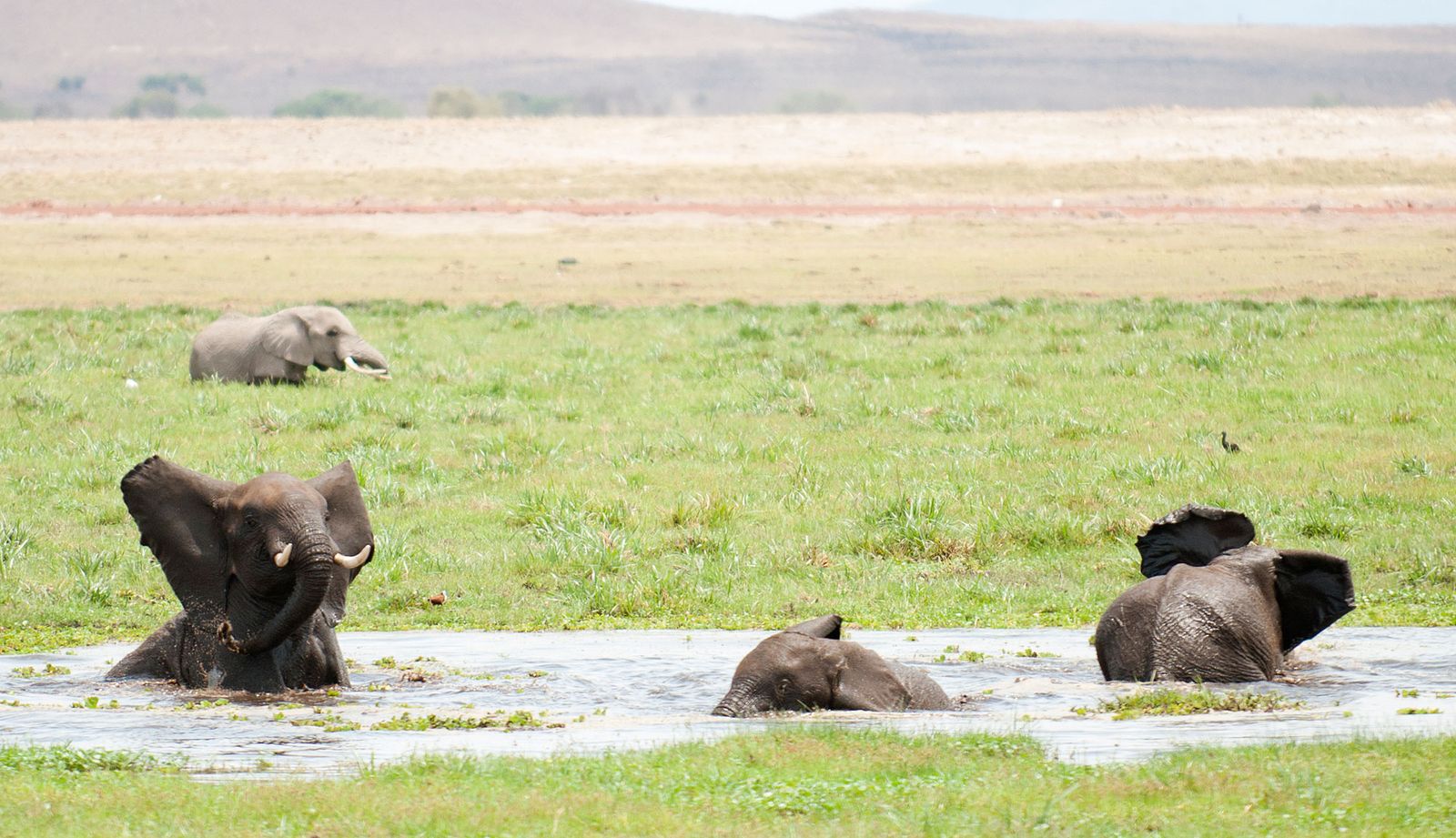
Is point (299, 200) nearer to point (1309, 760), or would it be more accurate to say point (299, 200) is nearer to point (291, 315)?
point (291, 315)

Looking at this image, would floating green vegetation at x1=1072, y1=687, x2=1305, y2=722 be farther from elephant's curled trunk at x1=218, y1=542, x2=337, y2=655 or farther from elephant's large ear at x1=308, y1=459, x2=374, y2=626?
elephant's large ear at x1=308, y1=459, x2=374, y2=626

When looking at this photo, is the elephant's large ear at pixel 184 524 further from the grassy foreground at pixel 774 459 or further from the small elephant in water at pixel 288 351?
the small elephant in water at pixel 288 351

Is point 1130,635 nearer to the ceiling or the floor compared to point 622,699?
nearer to the ceiling

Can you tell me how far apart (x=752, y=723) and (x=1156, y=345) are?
49.3ft

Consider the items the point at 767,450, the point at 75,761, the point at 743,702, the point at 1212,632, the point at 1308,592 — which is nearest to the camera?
the point at 75,761

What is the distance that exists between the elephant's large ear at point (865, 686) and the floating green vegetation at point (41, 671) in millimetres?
4010

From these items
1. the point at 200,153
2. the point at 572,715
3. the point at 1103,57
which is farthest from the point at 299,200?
the point at 1103,57

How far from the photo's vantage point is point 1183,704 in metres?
8.42

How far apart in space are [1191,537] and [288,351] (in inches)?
505

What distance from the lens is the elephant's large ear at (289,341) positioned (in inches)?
814

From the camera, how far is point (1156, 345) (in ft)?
73.5

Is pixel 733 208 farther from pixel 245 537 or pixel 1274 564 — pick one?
pixel 245 537

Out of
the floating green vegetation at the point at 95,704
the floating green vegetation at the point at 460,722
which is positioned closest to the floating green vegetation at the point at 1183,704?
the floating green vegetation at the point at 460,722

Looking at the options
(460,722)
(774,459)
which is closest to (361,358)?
(774,459)
